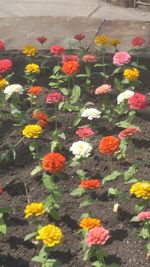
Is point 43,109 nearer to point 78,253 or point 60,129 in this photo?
point 60,129

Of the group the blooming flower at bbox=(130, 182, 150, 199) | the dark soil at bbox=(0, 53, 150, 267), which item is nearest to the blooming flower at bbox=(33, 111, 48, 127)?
the dark soil at bbox=(0, 53, 150, 267)

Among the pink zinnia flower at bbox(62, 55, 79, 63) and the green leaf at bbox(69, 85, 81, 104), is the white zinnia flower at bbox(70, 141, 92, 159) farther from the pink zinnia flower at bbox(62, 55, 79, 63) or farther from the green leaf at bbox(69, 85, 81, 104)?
the pink zinnia flower at bbox(62, 55, 79, 63)

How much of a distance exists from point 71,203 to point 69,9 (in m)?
3.80

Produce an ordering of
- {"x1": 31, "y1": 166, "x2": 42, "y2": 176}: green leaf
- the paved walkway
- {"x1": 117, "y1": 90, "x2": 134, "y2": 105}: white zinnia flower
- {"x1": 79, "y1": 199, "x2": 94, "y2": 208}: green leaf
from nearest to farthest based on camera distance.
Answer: {"x1": 79, "y1": 199, "x2": 94, "y2": 208}: green leaf, {"x1": 31, "y1": 166, "x2": 42, "y2": 176}: green leaf, {"x1": 117, "y1": 90, "x2": 134, "y2": 105}: white zinnia flower, the paved walkway

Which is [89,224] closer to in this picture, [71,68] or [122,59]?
[71,68]

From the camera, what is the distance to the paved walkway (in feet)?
22.1

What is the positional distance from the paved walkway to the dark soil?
8.73ft

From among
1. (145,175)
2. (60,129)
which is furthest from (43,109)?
(145,175)

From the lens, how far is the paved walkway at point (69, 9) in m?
6.74

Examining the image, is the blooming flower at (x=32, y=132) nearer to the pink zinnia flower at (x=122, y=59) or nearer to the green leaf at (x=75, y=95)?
the green leaf at (x=75, y=95)

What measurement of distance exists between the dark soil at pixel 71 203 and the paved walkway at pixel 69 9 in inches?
105

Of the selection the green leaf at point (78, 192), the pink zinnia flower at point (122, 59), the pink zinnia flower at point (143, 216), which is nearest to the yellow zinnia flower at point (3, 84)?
the pink zinnia flower at point (122, 59)

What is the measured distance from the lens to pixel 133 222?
3332 millimetres

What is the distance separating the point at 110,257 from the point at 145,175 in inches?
24.7
